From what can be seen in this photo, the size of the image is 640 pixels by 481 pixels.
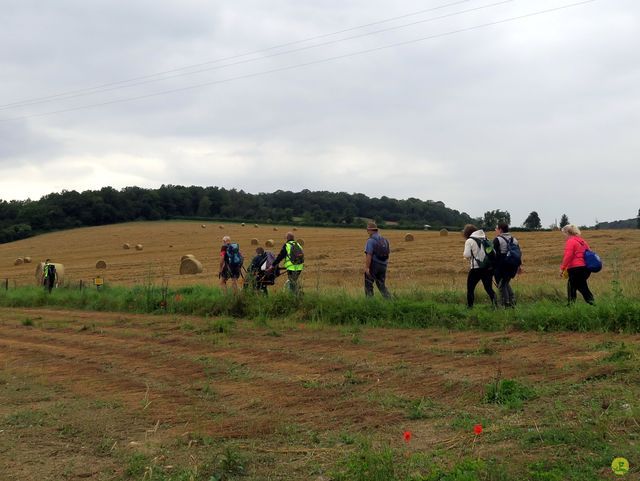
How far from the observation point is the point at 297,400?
20.5 feet

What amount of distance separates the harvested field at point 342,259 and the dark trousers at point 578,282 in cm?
67

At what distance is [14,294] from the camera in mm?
19938

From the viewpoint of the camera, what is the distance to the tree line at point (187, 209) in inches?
3044

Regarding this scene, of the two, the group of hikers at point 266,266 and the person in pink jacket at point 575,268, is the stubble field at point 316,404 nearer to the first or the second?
the person in pink jacket at point 575,268

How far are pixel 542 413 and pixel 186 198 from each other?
83.5 meters

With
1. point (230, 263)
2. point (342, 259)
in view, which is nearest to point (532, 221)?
point (342, 259)

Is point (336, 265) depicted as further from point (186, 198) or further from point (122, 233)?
point (186, 198)

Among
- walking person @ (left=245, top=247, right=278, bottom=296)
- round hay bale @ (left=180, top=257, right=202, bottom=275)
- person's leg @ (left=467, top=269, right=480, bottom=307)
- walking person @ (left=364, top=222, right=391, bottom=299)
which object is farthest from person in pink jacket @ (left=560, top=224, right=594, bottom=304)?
round hay bale @ (left=180, top=257, right=202, bottom=275)

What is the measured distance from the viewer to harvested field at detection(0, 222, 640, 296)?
16516 millimetres

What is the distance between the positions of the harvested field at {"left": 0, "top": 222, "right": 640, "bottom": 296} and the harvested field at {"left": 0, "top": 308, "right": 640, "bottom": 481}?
394cm

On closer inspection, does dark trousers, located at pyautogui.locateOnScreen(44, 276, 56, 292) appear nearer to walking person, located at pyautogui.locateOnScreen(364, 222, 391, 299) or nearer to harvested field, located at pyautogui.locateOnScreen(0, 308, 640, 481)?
harvested field, located at pyautogui.locateOnScreen(0, 308, 640, 481)

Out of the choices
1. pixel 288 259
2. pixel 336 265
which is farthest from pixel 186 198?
pixel 288 259

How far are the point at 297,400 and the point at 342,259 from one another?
70.4 feet

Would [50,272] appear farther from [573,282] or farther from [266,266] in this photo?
[573,282]
